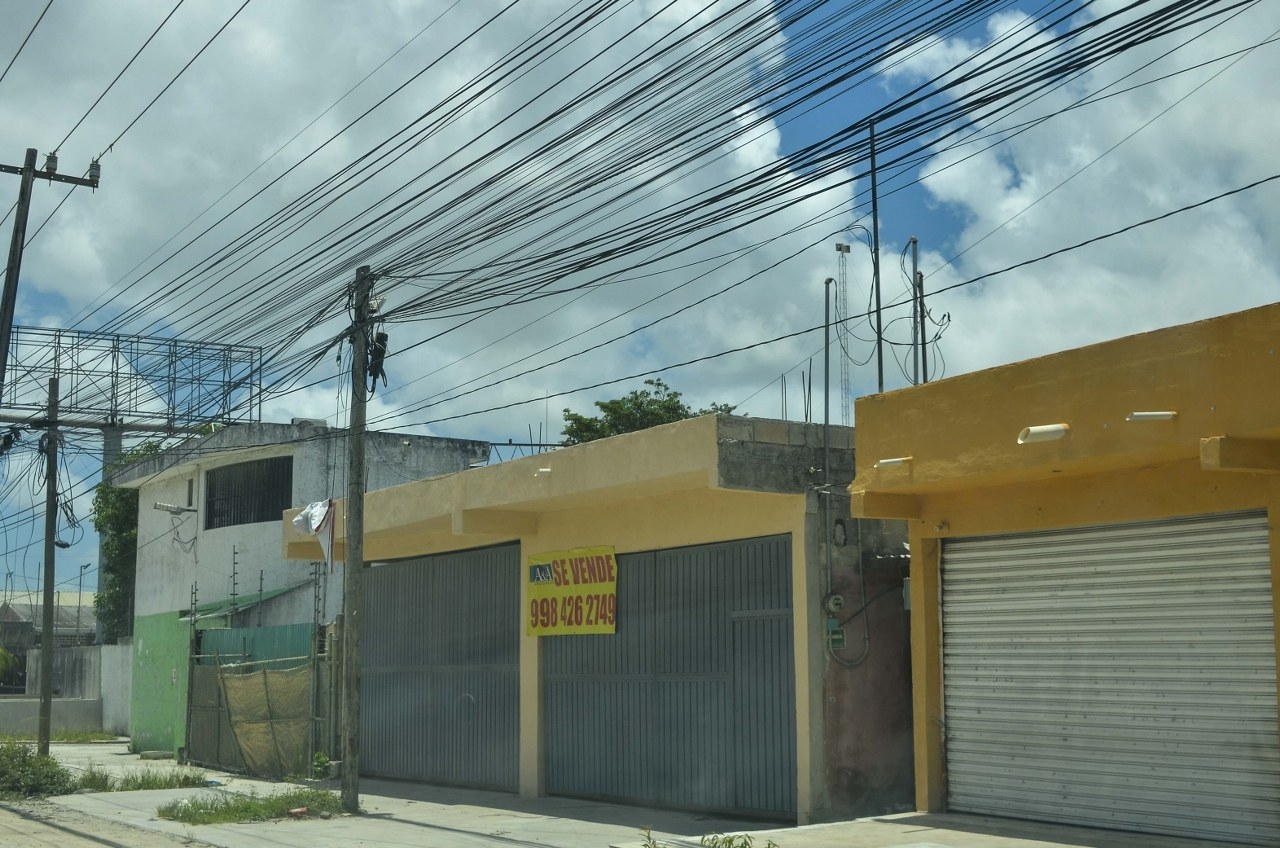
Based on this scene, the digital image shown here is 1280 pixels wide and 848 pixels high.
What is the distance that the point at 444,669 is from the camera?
20.5 meters

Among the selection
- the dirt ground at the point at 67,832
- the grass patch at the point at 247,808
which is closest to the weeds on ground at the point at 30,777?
the dirt ground at the point at 67,832

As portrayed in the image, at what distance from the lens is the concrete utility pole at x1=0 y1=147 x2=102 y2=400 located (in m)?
20.8

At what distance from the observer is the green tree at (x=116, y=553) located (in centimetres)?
4503

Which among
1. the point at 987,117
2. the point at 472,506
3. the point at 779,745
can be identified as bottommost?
the point at 779,745

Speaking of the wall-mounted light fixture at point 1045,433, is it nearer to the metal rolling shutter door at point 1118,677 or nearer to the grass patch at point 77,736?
the metal rolling shutter door at point 1118,677

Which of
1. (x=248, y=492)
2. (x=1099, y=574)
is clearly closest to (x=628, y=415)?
(x=248, y=492)

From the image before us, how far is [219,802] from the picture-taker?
1683cm

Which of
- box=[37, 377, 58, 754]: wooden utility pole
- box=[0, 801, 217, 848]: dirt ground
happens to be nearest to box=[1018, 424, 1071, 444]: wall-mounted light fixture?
box=[0, 801, 217, 848]: dirt ground

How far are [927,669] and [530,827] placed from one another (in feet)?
15.5

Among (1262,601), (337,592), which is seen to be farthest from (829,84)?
(337,592)

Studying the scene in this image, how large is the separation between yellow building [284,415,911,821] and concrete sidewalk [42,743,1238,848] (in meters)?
0.57

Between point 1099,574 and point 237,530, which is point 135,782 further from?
point 1099,574

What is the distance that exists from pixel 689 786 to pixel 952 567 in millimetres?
4225

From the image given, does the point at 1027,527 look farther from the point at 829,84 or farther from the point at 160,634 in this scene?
the point at 160,634
